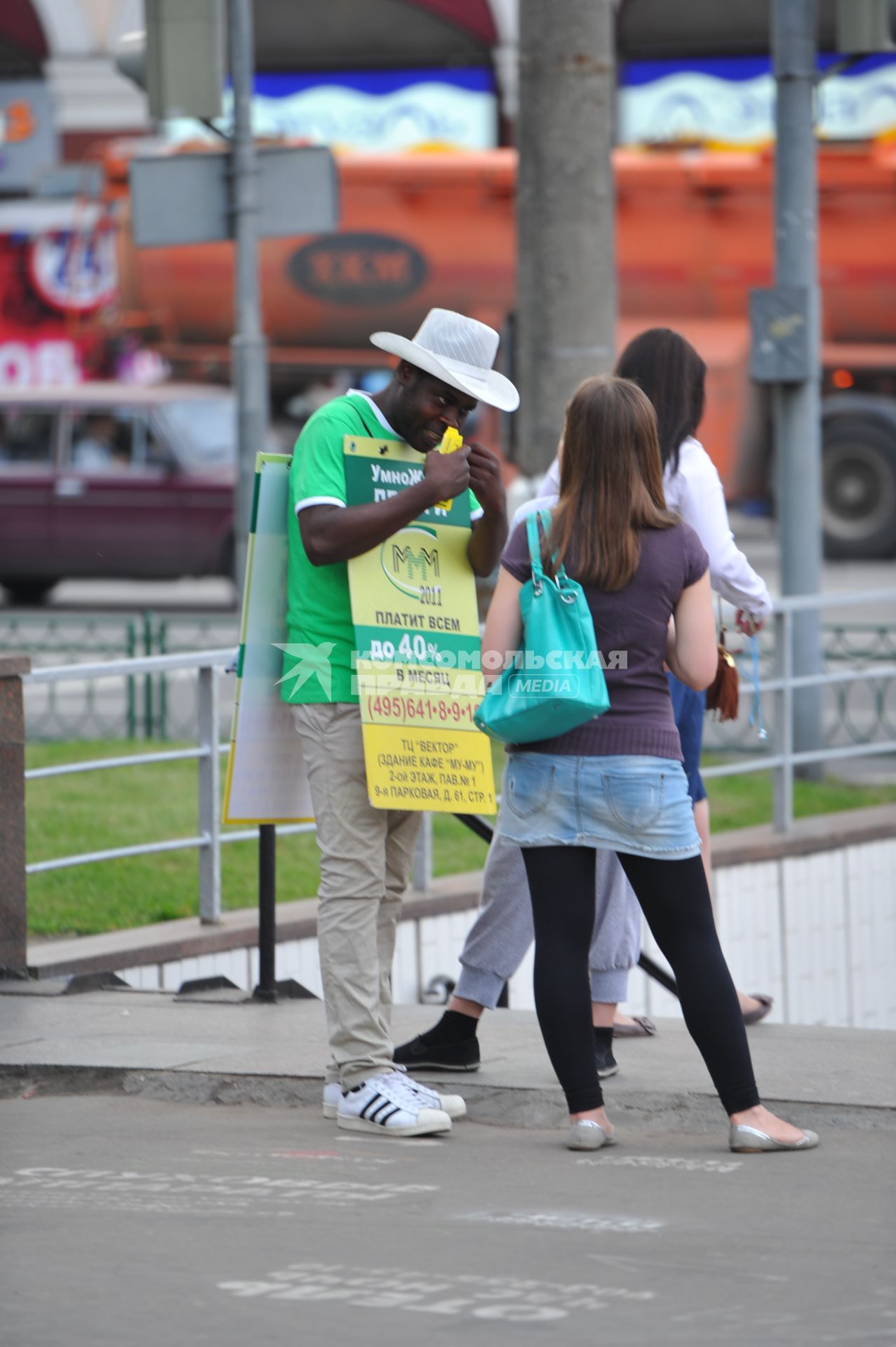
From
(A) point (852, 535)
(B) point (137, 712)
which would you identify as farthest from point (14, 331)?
(B) point (137, 712)

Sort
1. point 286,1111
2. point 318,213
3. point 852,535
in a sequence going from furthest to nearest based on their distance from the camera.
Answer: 1. point 852,535
2. point 318,213
3. point 286,1111

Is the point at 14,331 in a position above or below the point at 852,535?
above

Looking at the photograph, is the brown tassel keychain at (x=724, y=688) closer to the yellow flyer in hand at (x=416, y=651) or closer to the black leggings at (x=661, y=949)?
the yellow flyer in hand at (x=416, y=651)

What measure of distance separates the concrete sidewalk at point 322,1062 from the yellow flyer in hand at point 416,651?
0.76 metres

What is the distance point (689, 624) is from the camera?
4.79m

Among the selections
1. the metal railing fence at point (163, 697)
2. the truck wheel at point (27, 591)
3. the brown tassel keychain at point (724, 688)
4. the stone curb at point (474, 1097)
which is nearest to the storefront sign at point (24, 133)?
the truck wheel at point (27, 591)

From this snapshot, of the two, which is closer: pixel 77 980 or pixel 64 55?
pixel 77 980

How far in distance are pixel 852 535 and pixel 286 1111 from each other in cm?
1721

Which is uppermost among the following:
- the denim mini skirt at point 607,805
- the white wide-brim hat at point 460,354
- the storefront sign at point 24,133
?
the storefront sign at point 24,133

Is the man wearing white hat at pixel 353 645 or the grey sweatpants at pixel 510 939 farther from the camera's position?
the grey sweatpants at pixel 510 939

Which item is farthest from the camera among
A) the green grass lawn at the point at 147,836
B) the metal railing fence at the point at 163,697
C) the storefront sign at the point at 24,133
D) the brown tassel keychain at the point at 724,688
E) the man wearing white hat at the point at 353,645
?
the storefront sign at the point at 24,133

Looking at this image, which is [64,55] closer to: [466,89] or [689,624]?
[466,89]

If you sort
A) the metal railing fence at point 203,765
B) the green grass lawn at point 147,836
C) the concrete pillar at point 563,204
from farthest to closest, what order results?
the concrete pillar at point 563,204 → the green grass lawn at point 147,836 → the metal railing fence at point 203,765

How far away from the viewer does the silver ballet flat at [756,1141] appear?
188 inches
